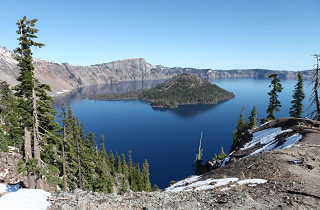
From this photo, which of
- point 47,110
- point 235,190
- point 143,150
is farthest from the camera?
point 143,150

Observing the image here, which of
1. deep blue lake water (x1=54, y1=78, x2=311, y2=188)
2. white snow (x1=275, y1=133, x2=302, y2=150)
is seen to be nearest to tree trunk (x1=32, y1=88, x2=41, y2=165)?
white snow (x1=275, y1=133, x2=302, y2=150)

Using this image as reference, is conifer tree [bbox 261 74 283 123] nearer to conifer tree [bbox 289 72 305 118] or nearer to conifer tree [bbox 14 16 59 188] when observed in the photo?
conifer tree [bbox 289 72 305 118]

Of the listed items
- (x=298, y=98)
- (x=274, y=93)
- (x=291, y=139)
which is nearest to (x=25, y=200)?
(x=291, y=139)

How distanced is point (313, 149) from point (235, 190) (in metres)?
11.9

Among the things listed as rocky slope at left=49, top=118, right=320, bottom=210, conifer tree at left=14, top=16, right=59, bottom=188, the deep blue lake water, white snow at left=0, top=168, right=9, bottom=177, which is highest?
conifer tree at left=14, top=16, right=59, bottom=188

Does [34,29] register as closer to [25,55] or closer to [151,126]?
[25,55]

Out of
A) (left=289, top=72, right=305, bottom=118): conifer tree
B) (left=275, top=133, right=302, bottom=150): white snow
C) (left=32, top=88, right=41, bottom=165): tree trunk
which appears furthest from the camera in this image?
(left=289, top=72, right=305, bottom=118): conifer tree

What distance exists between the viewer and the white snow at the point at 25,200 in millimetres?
7173

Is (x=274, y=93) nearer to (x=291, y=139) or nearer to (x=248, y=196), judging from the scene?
(x=291, y=139)

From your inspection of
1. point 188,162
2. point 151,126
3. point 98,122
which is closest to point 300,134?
point 188,162

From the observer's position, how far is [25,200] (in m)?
7.79

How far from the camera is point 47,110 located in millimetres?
16344

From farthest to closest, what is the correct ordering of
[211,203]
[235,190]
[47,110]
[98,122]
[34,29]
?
1. [98,122]
2. [47,110]
3. [34,29]
4. [235,190]
5. [211,203]

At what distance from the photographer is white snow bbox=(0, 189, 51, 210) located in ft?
23.5
